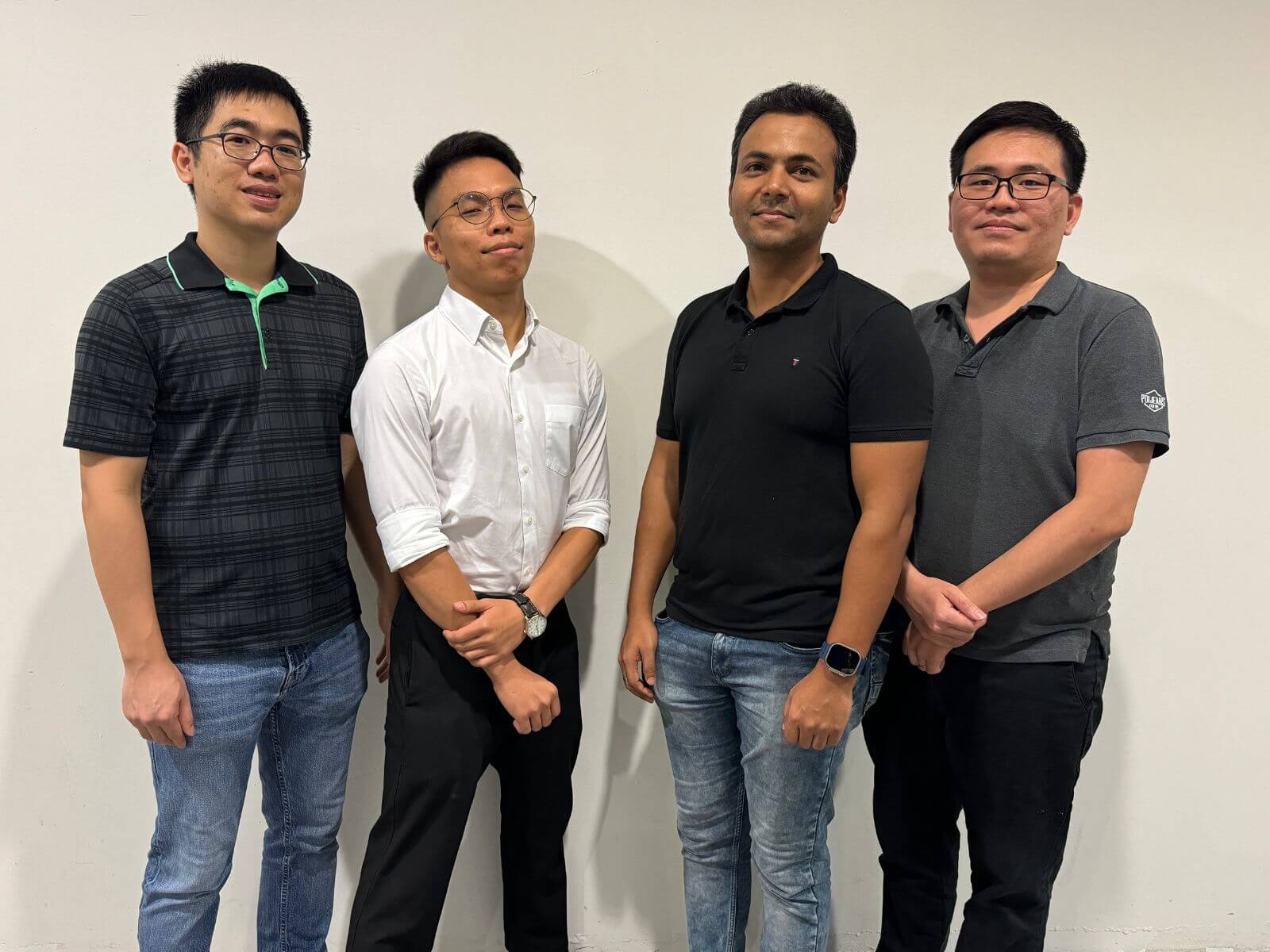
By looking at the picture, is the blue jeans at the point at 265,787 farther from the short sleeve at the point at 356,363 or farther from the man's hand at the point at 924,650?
the man's hand at the point at 924,650

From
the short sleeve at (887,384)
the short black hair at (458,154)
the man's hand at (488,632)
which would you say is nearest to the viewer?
the short sleeve at (887,384)

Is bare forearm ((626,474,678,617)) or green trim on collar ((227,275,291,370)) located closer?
green trim on collar ((227,275,291,370))

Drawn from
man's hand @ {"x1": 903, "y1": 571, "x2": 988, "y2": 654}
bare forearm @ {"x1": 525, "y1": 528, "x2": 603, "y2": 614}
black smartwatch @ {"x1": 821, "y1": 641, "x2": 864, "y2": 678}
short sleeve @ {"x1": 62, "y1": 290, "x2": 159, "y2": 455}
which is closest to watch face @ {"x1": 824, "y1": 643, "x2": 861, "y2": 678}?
black smartwatch @ {"x1": 821, "y1": 641, "x2": 864, "y2": 678}

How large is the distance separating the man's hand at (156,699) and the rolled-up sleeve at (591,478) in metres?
0.73

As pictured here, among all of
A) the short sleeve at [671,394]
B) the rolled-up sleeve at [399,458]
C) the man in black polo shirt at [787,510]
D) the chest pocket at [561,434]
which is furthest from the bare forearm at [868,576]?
the rolled-up sleeve at [399,458]

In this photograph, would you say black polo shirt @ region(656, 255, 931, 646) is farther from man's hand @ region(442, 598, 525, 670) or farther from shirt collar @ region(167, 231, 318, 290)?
shirt collar @ region(167, 231, 318, 290)

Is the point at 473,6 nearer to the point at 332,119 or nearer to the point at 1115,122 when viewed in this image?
the point at 332,119

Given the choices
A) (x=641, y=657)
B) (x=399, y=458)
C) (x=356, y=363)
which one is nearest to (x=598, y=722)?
(x=641, y=657)

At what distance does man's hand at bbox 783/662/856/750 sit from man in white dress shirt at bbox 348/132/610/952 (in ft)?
1.47

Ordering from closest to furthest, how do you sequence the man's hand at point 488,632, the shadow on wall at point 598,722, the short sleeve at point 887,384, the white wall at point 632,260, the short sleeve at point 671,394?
the short sleeve at point 887,384
the man's hand at point 488,632
the short sleeve at point 671,394
the white wall at point 632,260
the shadow on wall at point 598,722

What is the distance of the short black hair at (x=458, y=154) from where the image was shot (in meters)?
1.56

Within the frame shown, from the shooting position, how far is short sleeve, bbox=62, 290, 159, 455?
1.34m

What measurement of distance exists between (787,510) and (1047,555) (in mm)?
432

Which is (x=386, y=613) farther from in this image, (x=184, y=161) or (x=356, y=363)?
(x=184, y=161)
